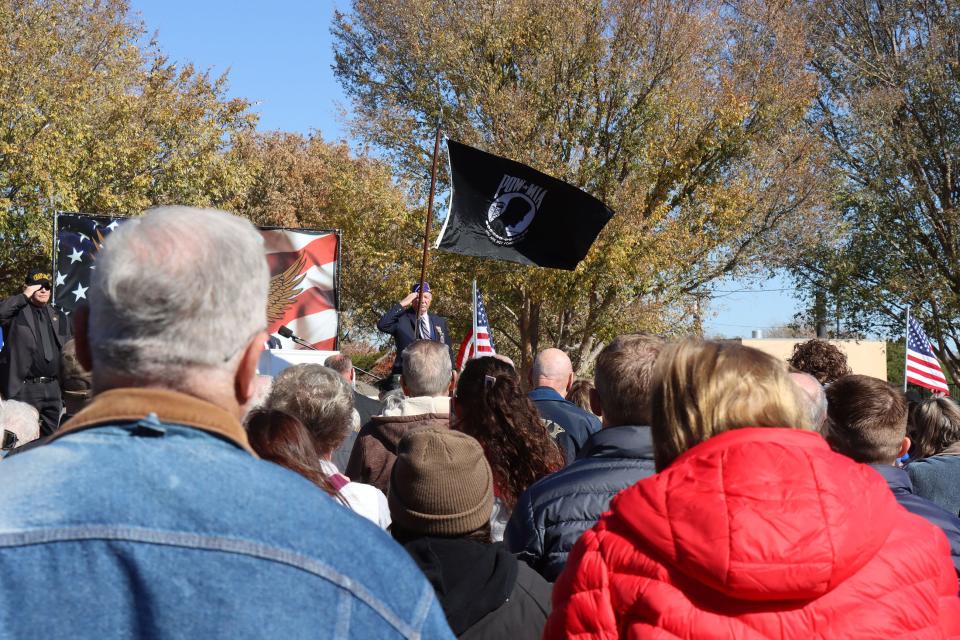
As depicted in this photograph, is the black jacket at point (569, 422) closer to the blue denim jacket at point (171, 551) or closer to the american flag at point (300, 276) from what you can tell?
the blue denim jacket at point (171, 551)

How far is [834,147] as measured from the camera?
2734 centimetres

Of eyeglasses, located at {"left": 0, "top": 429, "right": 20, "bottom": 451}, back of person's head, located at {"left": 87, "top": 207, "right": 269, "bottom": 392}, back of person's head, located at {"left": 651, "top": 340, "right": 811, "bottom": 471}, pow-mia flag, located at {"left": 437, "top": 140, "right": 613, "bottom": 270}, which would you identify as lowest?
eyeglasses, located at {"left": 0, "top": 429, "right": 20, "bottom": 451}

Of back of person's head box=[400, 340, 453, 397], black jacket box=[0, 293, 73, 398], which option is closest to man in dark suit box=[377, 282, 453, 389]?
black jacket box=[0, 293, 73, 398]

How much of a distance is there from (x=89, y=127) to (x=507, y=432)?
55.6 ft

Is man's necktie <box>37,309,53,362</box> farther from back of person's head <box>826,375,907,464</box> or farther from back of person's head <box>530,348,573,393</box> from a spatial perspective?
back of person's head <box>826,375,907,464</box>

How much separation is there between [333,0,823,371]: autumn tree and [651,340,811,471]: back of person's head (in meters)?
17.8

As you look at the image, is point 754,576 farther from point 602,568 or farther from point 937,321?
point 937,321

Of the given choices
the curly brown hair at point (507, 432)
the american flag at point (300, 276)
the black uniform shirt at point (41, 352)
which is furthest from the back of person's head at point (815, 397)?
the black uniform shirt at point (41, 352)

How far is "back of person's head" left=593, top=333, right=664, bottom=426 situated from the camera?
3396 mm

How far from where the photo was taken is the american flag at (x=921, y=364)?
1163 centimetres

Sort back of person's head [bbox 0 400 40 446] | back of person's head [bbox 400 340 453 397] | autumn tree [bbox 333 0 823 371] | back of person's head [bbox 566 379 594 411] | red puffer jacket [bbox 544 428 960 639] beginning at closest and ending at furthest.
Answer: red puffer jacket [bbox 544 428 960 639], back of person's head [bbox 0 400 40 446], back of person's head [bbox 400 340 453 397], back of person's head [bbox 566 379 594 411], autumn tree [bbox 333 0 823 371]

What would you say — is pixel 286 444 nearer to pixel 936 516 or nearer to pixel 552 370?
pixel 936 516

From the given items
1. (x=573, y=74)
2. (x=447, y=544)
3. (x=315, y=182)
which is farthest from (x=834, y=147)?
(x=447, y=544)

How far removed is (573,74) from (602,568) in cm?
2113
